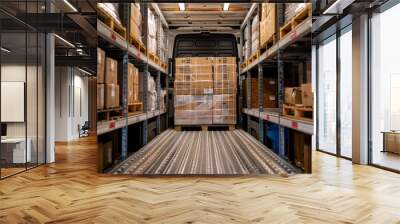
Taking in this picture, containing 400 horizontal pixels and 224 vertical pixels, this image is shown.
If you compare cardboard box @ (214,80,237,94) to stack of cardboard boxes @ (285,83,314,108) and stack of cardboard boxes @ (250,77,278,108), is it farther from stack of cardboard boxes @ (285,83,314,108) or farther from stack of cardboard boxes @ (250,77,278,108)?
stack of cardboard boxes @ (285,83,314,108)

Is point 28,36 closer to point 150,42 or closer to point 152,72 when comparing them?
point 150,42

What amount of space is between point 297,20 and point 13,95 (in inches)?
234

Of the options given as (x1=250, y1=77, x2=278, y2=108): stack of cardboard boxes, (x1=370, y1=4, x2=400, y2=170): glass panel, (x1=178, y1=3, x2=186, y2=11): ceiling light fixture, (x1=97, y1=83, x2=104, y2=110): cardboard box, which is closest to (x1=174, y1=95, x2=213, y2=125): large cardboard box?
(x1=250, y1=77, x2=278, y2=108): stack of cardboard boxes

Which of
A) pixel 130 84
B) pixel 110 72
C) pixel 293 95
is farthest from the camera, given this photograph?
pixel 130 84

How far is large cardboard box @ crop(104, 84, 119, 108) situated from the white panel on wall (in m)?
3.03

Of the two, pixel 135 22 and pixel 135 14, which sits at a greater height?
pixel 135 14

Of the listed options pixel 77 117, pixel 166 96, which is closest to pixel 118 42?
pixel 166 96

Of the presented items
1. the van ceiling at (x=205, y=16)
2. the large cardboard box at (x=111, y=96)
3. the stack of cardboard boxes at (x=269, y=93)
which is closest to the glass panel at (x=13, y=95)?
the large cardboard box at (x=111, y=96)

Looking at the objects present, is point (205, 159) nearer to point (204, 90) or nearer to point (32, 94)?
point (32, 94)

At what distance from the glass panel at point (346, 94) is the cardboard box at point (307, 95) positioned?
231 cm

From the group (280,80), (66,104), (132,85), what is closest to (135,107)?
(132,85)

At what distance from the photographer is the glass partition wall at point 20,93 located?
6.12 m

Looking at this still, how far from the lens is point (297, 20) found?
540 cm

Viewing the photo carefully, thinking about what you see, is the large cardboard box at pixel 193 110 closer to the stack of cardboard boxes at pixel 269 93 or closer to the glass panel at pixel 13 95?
the stack of cardboard boxes at pixel 269 93
